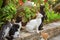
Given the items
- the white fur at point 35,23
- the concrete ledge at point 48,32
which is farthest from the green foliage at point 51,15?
the white fur at point 35,23

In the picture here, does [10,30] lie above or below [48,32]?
above

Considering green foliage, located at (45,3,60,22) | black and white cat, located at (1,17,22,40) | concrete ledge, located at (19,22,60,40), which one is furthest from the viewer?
green foliage, located at (45,3,60,22)

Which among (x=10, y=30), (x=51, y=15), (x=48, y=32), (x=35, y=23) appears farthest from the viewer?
(x=51, y=15)

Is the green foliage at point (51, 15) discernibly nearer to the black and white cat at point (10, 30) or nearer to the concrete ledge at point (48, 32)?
the concrete ledge at point (48, 32)

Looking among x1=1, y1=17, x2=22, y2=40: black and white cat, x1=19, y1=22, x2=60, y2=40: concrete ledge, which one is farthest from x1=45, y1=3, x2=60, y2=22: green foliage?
x1=1, y1=17, x2=22, y2=40: black and white cat

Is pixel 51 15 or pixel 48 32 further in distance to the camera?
pixel 51 15

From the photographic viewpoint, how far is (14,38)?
4164 millimetres

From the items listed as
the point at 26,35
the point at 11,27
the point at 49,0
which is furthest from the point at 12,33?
the point at 49,0

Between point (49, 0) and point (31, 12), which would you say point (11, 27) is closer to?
point (31, 12)

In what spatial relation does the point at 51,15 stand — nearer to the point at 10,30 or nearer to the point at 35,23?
the point at 35,23

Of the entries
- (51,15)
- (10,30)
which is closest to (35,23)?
(10,30)

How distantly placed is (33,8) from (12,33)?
1623 mm

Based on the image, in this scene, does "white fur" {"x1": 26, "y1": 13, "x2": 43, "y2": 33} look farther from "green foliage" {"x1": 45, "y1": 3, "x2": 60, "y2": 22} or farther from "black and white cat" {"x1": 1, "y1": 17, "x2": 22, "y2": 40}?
"green foliage" {"x1": 45, "y1": 3, "x2": 60, "y2": 22}

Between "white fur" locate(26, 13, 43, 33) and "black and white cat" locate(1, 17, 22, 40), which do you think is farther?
"white fur" locate(26, 13, 43, 33)
